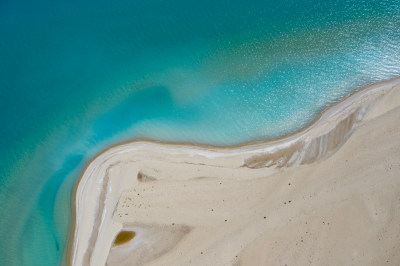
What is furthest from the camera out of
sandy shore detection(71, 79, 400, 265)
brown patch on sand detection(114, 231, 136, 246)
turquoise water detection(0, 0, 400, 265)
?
turquoise water detection(0, 0, 400, 265)

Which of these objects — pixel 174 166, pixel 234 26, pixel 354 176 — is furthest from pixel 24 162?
pixel 354 176

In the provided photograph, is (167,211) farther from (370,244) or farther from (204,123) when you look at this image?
(370,244)

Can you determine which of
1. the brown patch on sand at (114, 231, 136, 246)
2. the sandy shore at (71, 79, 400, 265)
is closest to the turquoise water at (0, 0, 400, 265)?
the sandy shore at (71, 79, 400, 265)

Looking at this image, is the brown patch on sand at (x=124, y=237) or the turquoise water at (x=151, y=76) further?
the turquoise water at (x=151, y=76)

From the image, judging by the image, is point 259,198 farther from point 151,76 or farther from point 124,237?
point 151,76

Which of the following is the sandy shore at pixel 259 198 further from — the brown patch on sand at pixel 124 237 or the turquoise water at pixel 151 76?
the turquoise water at pixel 151 76

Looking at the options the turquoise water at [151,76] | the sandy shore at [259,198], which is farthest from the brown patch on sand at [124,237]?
the turquoise water at [151,76]

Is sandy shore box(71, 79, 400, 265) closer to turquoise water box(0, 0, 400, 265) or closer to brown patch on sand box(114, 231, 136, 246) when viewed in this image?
brown patch on sand box(114, 231, 136, 246)
